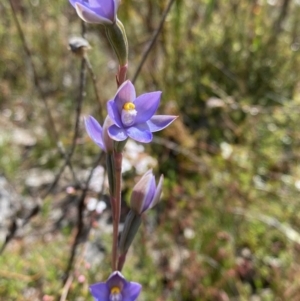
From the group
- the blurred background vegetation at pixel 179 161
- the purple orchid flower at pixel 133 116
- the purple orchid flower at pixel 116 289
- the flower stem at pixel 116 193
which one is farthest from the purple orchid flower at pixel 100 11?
the blurred background vegetation at pixel 179 161

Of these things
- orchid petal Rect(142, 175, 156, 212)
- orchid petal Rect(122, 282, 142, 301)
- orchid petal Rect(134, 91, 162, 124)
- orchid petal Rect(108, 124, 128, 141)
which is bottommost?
orchid petal Rect(122, 282, 142, 301)

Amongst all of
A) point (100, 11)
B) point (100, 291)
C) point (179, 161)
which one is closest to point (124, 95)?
point (100, 11)

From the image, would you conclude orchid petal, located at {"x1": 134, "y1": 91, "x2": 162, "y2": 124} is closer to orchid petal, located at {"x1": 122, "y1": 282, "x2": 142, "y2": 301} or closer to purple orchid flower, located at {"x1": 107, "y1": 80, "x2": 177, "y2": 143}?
purple orchid flower, located at {"x1": 107, "y1": 80, "x2": 177, "y2": 143}

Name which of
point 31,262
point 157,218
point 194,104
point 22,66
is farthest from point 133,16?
point 31,262

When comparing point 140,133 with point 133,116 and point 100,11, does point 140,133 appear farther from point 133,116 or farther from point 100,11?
point 100,11

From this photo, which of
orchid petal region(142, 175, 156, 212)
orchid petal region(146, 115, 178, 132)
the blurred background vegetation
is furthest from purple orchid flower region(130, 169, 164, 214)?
the blurred background vegetation

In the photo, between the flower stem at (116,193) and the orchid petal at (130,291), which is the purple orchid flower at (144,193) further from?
the orchid petal at (130,291)
